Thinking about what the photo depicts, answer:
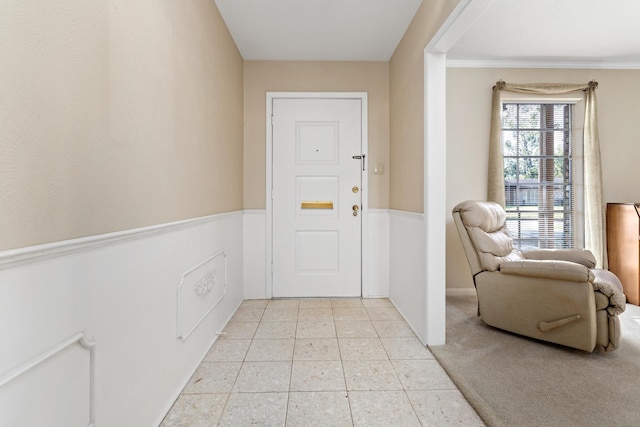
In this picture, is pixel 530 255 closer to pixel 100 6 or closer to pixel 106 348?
pixel 106 348

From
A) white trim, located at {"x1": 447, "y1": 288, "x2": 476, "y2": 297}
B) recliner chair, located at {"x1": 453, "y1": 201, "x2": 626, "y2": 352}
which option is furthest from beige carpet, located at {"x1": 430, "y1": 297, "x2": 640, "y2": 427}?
white trim, located at {"x1": 447, "y1": 288, "x2": 476, "y2": 297}

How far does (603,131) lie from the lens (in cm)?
323

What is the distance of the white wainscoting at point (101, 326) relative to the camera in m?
0.71

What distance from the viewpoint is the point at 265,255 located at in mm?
3121

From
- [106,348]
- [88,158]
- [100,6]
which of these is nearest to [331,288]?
[106,348]

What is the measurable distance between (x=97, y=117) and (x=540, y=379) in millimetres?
2433

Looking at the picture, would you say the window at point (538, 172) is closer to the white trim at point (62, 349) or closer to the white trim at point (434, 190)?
the white trim at point (434, 190)

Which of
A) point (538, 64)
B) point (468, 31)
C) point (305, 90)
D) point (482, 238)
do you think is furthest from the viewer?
point (538, 64)

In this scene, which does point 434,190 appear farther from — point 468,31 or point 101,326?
point 101,326

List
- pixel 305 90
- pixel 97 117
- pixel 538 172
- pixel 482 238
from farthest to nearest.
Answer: pixel 538 172
pixel 305 90
pixel 482 238
pixel 97 117

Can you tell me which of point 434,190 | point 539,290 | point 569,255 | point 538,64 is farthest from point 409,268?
point 538,64

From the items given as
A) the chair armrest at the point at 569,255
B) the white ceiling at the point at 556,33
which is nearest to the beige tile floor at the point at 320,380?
the chair armrest at the point at 569,255

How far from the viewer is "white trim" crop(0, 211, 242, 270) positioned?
2.26ft

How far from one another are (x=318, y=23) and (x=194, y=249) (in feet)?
6.65
